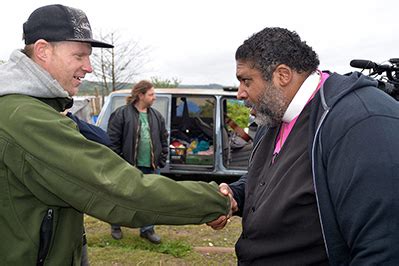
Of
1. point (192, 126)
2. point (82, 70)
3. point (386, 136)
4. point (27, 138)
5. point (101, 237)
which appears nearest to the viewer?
point (386, 136)

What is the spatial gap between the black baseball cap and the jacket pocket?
0.84 meters

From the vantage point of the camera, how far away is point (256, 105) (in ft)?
7.10

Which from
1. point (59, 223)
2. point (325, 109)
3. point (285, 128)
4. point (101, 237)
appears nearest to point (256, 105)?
point (285, 128)

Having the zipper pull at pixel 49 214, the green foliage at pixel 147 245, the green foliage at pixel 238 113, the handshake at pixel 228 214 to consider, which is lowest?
the green foliage at pixel 147 245

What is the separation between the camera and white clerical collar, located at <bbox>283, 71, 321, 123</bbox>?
6.38ft

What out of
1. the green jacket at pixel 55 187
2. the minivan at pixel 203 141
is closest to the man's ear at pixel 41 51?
the green jacket at pixel 55 187

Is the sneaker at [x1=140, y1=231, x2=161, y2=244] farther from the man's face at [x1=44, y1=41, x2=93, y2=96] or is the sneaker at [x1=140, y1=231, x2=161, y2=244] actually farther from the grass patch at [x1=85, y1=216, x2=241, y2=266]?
the man's face at [x1=44, y1=41, x2=93, y2=96]

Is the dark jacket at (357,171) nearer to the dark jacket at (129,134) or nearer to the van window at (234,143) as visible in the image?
the dark jacket at (129,134)

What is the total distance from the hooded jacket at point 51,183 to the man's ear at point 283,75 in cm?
76

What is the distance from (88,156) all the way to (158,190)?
35 cm

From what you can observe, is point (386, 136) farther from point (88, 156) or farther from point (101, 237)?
point (101, 237)

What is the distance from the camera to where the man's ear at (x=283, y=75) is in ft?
6.50

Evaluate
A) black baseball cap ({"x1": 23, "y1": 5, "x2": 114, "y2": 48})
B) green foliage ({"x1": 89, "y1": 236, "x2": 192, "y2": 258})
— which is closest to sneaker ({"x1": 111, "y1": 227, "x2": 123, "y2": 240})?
green foliage ({"x1": 89, "y1": 236, "x2": 192, "y2": 258})

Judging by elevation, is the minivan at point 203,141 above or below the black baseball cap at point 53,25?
below
